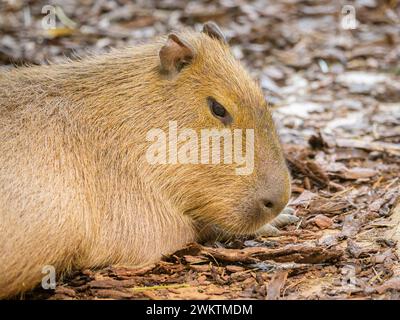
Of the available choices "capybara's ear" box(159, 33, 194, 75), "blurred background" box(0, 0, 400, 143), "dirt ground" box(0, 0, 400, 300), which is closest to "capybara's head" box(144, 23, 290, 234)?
"capybara's ear" box(159, 33, 194, 75)

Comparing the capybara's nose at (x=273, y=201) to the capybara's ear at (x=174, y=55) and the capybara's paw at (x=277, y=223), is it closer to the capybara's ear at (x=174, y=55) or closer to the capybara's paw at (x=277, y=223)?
the capybara's paw at (x=277, y=223)

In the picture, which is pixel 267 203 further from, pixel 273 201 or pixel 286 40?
pixel 286 40

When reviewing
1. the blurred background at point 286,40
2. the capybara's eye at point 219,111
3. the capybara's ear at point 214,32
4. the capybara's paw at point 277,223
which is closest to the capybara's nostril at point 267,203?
the capybara's paw at point 277,223

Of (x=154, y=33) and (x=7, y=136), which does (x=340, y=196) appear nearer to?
(x=7, y=136)

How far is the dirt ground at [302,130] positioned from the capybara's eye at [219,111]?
1.10 meters

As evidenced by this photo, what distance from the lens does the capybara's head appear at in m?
6.04

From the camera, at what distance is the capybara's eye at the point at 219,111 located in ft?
20.1

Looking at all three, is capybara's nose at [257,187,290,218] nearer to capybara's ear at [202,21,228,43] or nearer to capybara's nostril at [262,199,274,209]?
capybara's nostril at [262,199,274,209]

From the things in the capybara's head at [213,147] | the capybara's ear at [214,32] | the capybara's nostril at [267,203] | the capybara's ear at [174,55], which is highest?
the capybara's ear at [214,32]

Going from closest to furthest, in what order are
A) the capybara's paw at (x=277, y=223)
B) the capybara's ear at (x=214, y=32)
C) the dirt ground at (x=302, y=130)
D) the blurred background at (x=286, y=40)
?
the dirt ground at (x=302, y=130) → the capybara's paw at (x=277, y=223) → the capybara's ear at (x=214, y=32) → the blurred background at (x=286, y=40)

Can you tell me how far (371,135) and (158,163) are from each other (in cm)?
440
